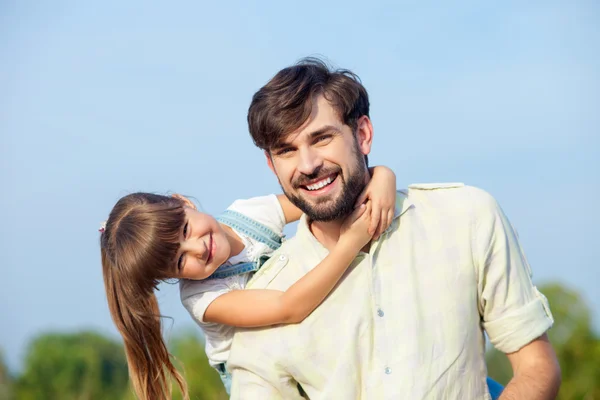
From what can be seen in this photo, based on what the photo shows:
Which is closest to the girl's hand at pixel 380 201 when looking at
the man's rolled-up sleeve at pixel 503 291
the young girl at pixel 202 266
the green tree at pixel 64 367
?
the young girl at pixel 202 266

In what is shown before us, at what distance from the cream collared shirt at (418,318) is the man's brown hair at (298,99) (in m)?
0.57

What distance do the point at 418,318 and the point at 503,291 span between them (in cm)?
40

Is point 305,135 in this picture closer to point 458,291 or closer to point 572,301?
point 458,291

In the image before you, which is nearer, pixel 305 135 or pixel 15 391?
pixel 305 135

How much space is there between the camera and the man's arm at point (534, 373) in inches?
140

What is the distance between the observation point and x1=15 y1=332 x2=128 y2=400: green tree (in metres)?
20.1

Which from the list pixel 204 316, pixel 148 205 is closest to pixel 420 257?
pixel 204 316

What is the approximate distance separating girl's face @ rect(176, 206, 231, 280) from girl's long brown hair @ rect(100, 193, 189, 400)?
41 millimetres

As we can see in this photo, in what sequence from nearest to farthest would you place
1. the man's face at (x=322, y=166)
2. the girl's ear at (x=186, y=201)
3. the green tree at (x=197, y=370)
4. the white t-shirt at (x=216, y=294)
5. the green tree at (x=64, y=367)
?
the man's face at (x=322, y=166), the white t-shirt at (x=216, y=294), the girl's ear at (x=186, y=201), the green tree at (x=197, y=370), the green tree at (x=64, y=367)

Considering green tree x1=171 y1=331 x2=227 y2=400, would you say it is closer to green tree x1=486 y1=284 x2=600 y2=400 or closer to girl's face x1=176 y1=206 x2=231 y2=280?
green tree x1=486 y1=284 x2=600 y2=400

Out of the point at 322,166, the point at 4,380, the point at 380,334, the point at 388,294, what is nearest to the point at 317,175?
the point at 322,166

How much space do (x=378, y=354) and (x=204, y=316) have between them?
0.95 metres

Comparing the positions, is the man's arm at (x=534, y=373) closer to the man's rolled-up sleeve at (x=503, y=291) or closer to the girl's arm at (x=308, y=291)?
the man's rolled-up sleeve at (x=503, y=291)

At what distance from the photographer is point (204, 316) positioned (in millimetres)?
4078
